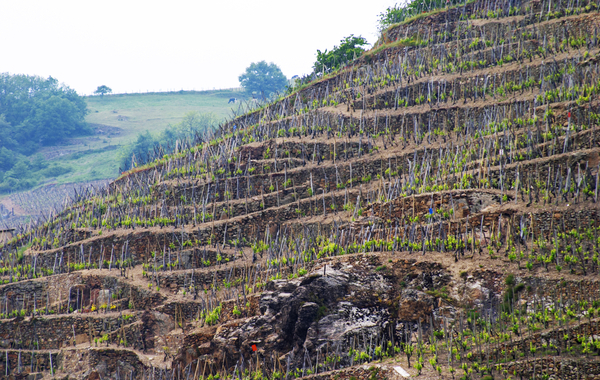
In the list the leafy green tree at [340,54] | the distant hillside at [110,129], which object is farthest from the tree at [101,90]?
the leafy green tree at [340,54]

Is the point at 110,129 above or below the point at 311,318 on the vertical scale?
above

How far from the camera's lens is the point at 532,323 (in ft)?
47.9

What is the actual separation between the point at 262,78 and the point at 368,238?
6450 cm

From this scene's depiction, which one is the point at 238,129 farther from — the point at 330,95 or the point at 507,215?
the point at 507,215

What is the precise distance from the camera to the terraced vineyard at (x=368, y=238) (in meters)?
15.8

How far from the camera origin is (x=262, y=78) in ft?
266

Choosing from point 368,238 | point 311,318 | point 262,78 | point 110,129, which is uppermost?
point 262,78

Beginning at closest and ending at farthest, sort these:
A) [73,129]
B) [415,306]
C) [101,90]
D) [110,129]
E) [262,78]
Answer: [415,306] < [73,129] < [110,129] < [262,78] < [101,90]

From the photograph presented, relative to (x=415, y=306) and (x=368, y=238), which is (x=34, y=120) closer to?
(x=368, y=238)

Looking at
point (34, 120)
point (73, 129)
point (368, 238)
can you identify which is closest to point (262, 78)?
point (73, 129)

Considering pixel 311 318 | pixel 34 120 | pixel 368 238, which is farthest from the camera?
pixel 34 120

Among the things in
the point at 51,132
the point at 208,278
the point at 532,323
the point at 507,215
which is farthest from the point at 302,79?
the point at 51,132

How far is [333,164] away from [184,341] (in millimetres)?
11289

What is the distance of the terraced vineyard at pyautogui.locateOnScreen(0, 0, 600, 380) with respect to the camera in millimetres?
15750
